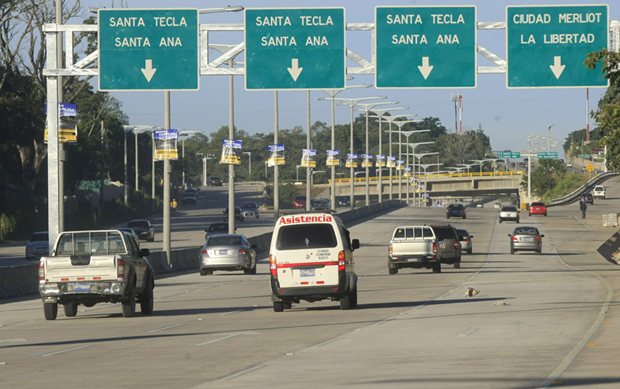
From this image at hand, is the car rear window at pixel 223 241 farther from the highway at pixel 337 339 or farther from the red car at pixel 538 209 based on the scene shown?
the red car at pixel 538 209

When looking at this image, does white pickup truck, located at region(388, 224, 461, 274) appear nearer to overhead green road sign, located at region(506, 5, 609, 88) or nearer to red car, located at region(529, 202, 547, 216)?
overhead green road sign, located at region(506, 5, 609, 88)

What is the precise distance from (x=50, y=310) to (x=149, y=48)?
11.7m

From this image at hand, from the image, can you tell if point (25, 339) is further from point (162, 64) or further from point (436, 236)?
point (436, 236)

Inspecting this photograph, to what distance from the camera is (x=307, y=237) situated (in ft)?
92.7

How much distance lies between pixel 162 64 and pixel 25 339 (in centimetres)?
1581

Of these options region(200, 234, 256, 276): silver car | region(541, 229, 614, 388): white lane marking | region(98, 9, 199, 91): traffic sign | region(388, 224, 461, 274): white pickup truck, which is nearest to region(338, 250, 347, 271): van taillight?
region(541, 229, 614, 388): white lane marking

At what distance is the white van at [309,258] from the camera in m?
28.1

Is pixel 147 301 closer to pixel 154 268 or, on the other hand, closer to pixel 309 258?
pixel 309 258

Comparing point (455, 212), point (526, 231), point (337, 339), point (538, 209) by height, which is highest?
point (337, 339)

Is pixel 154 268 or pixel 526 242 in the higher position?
pixel 154 268

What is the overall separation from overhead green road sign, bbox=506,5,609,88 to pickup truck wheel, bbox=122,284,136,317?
14.4 metres

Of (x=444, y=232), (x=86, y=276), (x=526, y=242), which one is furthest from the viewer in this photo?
(x=526, y=242)

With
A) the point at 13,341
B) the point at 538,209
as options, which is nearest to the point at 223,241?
the point at 13,341

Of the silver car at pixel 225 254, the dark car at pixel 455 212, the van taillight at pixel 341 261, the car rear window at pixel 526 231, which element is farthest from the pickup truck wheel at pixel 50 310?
the dark car at pixel 455 212
